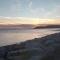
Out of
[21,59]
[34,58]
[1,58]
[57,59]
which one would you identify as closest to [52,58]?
[57,59]

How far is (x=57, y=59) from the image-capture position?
9.40 metres

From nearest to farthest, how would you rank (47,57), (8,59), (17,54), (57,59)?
(57,59) < (47,57) < (8,59) < (17,54)

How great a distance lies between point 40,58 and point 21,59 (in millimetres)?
1301

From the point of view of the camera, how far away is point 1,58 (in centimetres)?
1155

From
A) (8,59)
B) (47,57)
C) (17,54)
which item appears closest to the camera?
(47,57)

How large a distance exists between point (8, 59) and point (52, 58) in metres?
3.02

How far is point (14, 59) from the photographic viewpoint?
418 inches

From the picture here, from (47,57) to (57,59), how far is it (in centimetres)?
85

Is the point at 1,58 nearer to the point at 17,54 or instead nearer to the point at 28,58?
the point at 17,54

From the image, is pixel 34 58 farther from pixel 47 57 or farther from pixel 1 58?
pixel 1 58

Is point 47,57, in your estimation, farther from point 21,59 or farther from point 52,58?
point 21,59

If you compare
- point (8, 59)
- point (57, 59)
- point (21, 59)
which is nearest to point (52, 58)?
point (57, 59)

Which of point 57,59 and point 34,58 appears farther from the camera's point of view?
point 34,58

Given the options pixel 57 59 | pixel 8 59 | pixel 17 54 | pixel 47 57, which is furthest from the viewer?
pixel 17 54
